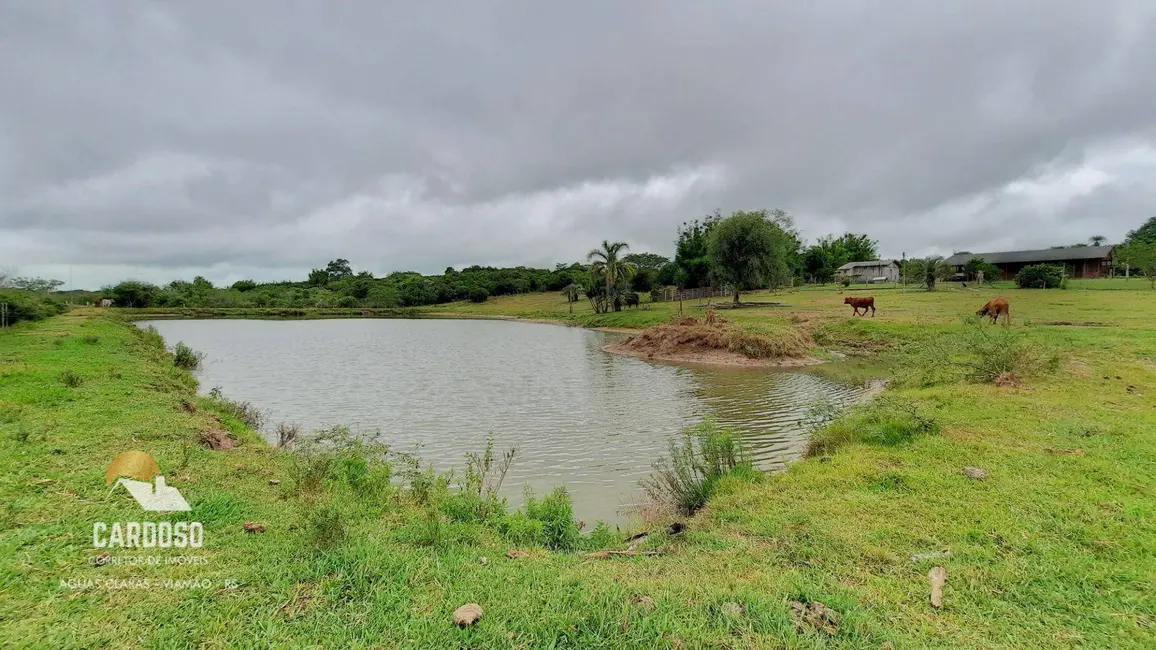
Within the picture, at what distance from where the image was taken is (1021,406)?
1070cm

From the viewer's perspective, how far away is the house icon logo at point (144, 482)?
551cm

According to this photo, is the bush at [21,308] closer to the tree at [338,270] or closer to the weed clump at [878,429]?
the weed clump at [878,429]

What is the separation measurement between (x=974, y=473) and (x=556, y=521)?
5.68 metres

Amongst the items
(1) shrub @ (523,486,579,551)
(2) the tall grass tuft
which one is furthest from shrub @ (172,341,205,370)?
(2) the tall grass tuft

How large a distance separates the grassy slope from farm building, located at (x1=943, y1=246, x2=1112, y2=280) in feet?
239

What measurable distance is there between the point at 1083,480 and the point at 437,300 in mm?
113728

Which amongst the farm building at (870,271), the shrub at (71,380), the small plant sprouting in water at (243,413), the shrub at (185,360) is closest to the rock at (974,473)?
the small plant sprouting in water at (243,413)

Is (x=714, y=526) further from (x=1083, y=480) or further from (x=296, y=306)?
(x=296, y=306)

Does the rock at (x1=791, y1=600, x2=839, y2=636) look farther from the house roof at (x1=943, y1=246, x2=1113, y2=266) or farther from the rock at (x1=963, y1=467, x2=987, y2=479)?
the house roof at (x1=943, y1=246, x2=1113, y2=266)

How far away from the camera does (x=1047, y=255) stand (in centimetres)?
7031

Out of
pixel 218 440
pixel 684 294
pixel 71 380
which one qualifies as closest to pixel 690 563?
pixel 218 440

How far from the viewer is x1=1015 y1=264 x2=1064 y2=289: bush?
47.3 meters

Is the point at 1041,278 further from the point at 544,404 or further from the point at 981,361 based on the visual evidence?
the point at 544,404

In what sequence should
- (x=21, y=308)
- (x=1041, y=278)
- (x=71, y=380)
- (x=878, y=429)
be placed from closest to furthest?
→ (x=878, y=429) < (x=71, y=380) < (x=21, y=308) < (x=1041, y=278)
